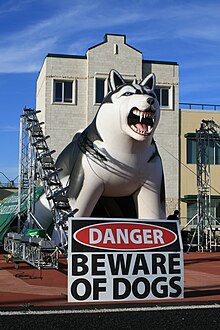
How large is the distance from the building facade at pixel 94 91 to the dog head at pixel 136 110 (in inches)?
597

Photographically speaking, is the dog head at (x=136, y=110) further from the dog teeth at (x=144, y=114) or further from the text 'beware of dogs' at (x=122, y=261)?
the text 'beware of dogs' at (x=122, y=261)

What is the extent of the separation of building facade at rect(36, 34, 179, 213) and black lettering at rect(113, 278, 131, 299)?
21.6m

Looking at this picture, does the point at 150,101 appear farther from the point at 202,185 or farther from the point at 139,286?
the point at 202,185

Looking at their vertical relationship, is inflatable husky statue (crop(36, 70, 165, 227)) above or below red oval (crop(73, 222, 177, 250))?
above

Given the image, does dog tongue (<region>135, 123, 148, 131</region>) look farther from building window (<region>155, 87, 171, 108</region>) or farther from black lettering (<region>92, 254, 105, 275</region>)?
building window (<region>155, 87, 171, 108</region>)

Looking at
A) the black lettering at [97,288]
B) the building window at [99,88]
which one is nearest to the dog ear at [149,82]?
the black lettering at [97,288]

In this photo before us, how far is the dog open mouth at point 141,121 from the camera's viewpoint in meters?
14.3

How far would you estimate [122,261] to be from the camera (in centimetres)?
870

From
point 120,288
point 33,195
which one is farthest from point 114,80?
point 120,288

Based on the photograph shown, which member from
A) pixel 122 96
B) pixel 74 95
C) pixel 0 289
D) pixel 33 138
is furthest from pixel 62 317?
pixel 74 95

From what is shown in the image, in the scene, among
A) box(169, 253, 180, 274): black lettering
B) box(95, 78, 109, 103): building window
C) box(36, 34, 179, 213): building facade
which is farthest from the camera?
box(95, 78, 109, 103): building window

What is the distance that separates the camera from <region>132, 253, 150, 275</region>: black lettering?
8737mm

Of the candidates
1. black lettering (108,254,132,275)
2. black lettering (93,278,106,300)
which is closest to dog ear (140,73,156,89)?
black lettering (108,254,132,275)

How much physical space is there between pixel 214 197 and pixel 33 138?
55.5ft
